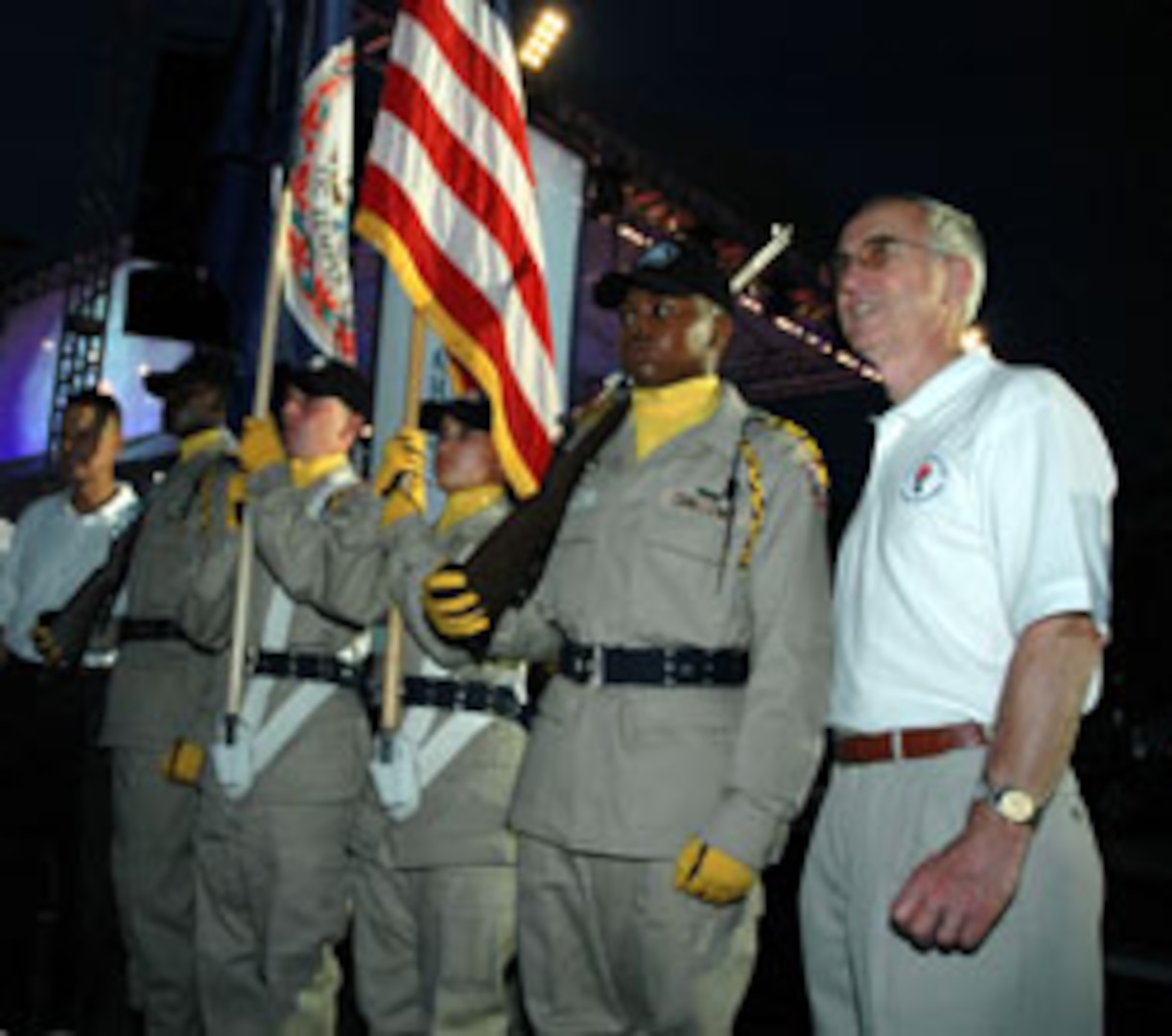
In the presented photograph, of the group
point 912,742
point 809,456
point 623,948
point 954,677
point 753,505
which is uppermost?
point 809,456

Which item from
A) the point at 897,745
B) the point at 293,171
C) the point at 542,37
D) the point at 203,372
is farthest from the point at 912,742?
the point at 542,37

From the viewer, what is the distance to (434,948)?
362cm

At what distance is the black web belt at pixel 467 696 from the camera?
390 cm

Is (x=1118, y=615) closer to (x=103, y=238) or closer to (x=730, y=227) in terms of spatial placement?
(x=730, y=227)

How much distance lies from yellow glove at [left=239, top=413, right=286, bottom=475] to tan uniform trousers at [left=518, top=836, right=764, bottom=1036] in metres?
1.67

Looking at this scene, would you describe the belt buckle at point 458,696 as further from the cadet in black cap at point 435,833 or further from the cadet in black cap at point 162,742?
the cadet in black cap at point 162,742

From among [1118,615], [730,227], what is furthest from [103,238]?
[1118,615]

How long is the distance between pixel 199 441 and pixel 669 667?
2891mm

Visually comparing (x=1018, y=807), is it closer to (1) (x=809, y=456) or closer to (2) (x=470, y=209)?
(1) (x=809, y=456)

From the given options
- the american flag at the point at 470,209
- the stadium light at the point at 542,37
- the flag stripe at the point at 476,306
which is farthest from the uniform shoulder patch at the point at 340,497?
the stadium light at the point at 542,37

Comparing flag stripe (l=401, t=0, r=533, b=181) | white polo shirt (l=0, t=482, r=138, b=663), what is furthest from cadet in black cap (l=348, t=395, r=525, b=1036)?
white polo shirt (l=0, t=482, r=138, b=663)

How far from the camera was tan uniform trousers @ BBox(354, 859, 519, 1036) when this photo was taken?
358 centimetres

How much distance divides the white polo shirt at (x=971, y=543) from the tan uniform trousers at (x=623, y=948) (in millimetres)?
600

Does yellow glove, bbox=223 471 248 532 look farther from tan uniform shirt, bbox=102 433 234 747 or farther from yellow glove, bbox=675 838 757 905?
yellow glove, bbox=675 838 757 905
